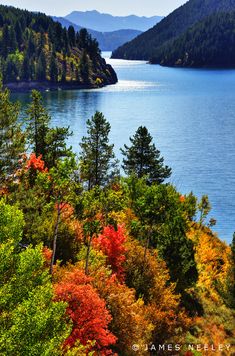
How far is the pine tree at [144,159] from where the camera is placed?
77062mm

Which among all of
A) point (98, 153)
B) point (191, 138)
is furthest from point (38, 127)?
point (191, 138)

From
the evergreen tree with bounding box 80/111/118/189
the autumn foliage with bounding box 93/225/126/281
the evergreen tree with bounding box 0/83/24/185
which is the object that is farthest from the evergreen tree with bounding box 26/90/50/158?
the autumn foliage with bounding box 93/225/126/281

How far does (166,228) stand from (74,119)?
391 ft

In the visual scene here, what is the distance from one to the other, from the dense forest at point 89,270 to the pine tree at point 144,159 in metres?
12.7

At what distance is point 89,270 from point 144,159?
41698mm

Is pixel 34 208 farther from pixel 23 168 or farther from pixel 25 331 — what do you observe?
pixel 25 331

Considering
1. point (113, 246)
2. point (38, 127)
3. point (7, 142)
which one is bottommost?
point (113, 246)

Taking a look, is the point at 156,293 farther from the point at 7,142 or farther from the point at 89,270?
the point at 7,142

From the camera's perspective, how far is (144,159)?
77.7m

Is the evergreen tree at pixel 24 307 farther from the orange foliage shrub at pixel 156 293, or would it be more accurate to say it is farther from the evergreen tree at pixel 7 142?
the evergreen tree at pixel 7 142

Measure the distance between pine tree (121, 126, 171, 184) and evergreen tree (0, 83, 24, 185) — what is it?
32666 millimetres

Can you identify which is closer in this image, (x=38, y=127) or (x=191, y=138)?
(x=38, y=127)

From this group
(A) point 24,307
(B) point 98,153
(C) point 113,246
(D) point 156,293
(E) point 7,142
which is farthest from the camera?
(B) point 98,153

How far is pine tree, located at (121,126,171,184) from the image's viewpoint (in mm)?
77062
